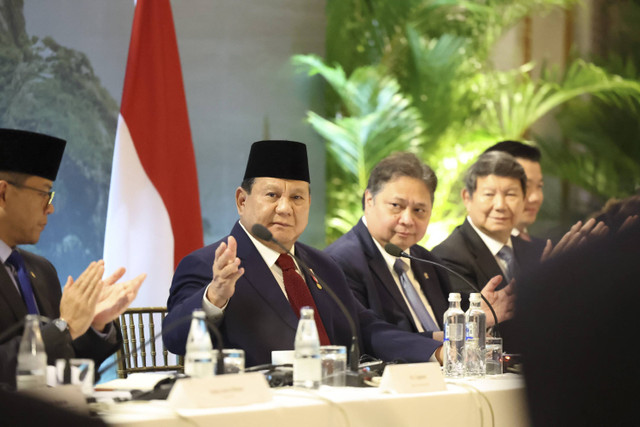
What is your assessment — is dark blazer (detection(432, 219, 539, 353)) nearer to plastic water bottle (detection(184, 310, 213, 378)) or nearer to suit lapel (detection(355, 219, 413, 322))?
suit lapel (detection(355, 219, 413, 322))

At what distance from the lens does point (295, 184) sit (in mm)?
3311

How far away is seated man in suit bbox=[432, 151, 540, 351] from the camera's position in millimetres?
4387

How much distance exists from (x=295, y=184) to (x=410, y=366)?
4.09ft

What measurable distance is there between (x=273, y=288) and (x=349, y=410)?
1122 millimetres

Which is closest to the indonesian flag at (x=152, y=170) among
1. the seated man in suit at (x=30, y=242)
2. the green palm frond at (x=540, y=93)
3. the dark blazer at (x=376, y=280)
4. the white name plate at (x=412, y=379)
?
the dark blazer at (x=376, y=280)

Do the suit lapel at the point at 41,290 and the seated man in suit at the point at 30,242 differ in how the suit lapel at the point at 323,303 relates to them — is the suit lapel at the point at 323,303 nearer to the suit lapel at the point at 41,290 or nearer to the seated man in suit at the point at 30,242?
the seated man in suit at the point at 30,242

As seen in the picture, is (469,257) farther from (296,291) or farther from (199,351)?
(199,351)

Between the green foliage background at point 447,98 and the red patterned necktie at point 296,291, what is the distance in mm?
3098

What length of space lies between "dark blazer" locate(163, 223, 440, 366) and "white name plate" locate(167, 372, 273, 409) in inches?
36.6

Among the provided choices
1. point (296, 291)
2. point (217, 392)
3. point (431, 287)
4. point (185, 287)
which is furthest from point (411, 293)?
point (217, 392)

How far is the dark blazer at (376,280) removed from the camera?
3666 millimetres

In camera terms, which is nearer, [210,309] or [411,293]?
[210,309]

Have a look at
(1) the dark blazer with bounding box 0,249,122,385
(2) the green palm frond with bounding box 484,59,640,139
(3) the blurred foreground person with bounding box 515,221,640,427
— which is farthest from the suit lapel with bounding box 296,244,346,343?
(2) the green palm frond with bounding box 484,59,640,139

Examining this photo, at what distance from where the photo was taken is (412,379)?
2.21 meters
